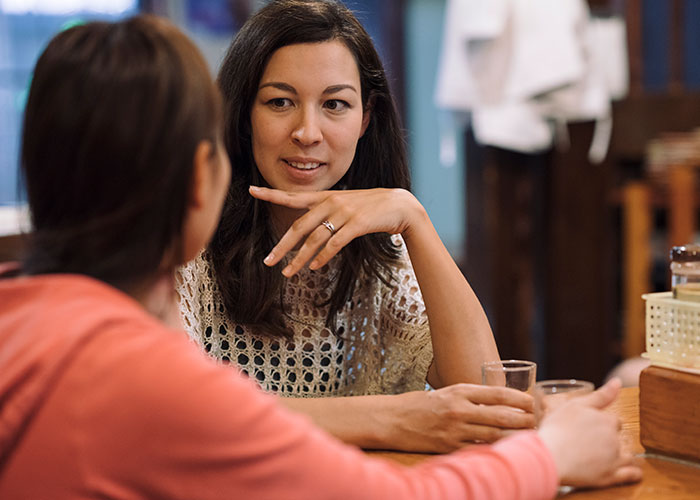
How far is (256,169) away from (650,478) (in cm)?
91

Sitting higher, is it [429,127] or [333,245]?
[429,127]

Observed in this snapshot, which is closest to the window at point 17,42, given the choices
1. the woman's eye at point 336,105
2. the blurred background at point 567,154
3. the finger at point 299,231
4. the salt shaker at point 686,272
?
the blurred background at point 567,154

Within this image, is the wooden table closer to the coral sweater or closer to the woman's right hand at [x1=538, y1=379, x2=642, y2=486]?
the woman's right hand at [x1=538, y1=379, x2=642, y2=486]

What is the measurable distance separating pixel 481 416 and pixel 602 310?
2594 millimetres

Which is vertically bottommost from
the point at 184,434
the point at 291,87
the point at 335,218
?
the point at 184,434

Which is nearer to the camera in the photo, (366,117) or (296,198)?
→ (296,198)

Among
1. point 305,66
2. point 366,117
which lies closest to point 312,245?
point 305,66

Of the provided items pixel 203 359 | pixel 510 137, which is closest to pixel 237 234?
pixel 203 359

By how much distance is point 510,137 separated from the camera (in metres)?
3.18

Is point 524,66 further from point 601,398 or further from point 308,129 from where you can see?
point 601,398

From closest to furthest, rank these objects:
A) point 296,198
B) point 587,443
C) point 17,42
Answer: point 587,443 < point 296,198 < point 17,42

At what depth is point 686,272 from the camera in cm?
108

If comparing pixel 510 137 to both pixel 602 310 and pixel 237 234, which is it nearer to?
pixel 602 310

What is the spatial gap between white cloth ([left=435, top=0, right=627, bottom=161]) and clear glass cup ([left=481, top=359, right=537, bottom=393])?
1960mm
